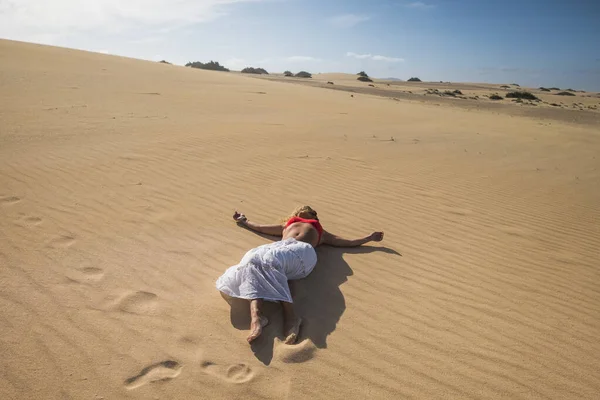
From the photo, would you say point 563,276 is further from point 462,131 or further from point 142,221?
point 462,131

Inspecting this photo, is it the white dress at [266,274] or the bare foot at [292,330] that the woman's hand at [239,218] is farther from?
the bare foot at [292,330]

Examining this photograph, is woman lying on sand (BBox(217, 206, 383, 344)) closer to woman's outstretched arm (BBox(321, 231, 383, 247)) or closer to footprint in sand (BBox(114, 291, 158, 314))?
woman's outstretched arm (BBox(321, 231, 383, 247))

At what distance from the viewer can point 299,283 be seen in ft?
11.5

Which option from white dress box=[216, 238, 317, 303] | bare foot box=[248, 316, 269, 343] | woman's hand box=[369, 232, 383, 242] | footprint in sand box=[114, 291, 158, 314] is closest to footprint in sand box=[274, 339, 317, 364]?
bare foot box=[248, 316, 269, 343]

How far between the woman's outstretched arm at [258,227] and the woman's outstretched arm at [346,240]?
0.54 meters

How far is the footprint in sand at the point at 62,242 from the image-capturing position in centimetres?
381

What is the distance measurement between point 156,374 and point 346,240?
93.9 inches

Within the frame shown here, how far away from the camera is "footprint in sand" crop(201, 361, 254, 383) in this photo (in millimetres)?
2451

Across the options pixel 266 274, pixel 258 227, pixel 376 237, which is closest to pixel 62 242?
pixel 258 227

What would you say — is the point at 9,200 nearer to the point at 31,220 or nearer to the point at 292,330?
the point at 31,220

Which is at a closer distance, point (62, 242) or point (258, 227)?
point (62, 242)

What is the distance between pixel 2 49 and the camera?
19.8 meters

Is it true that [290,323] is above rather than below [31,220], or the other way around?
below

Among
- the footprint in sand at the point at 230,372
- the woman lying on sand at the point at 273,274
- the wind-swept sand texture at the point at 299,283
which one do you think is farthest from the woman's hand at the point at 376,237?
the footprint in sand at the point at 230,372
